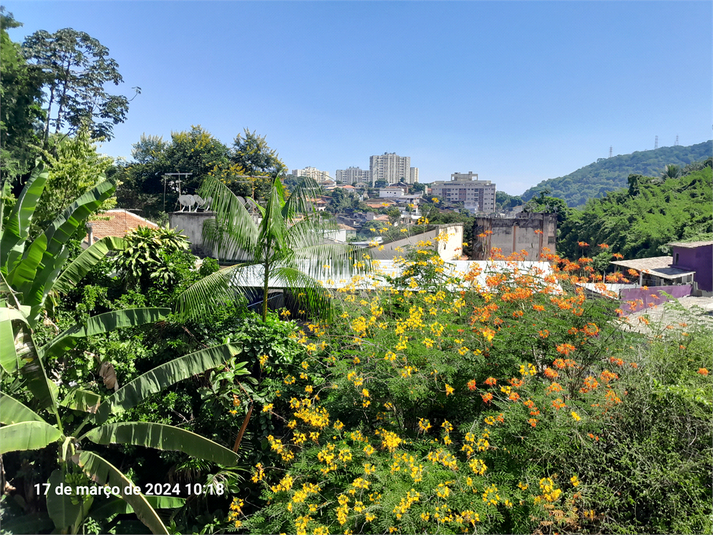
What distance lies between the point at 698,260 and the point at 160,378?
20.6 metres

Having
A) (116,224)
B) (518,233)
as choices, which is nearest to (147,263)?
(116,224)

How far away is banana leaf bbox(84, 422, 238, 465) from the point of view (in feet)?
15.8

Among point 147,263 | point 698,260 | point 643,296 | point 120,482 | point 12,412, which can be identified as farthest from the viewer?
point 698,260

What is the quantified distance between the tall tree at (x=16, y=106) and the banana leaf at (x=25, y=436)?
1998cm

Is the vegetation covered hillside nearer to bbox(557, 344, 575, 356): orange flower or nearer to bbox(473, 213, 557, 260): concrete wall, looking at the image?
bbox(473, 213, 557, 260): concrete wall

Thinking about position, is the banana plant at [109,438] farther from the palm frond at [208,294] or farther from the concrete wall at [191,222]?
the concrete wall at [191,222]

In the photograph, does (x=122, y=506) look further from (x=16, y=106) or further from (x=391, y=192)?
(x=391, y=192)

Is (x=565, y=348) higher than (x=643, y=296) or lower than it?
lower

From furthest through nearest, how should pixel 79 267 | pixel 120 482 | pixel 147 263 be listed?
pixel 147 263 → pixel 79 267 → pixel 120 482

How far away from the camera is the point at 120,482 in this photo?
14.7ft

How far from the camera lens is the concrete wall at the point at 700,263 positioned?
16891 millimetres

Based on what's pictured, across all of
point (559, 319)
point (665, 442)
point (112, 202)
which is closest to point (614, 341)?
point (559, 319)

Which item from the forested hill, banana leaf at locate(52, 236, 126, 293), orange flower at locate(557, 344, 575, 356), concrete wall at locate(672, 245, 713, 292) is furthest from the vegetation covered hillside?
the forested hill

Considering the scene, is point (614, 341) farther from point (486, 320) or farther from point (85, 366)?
point (85, 366)
